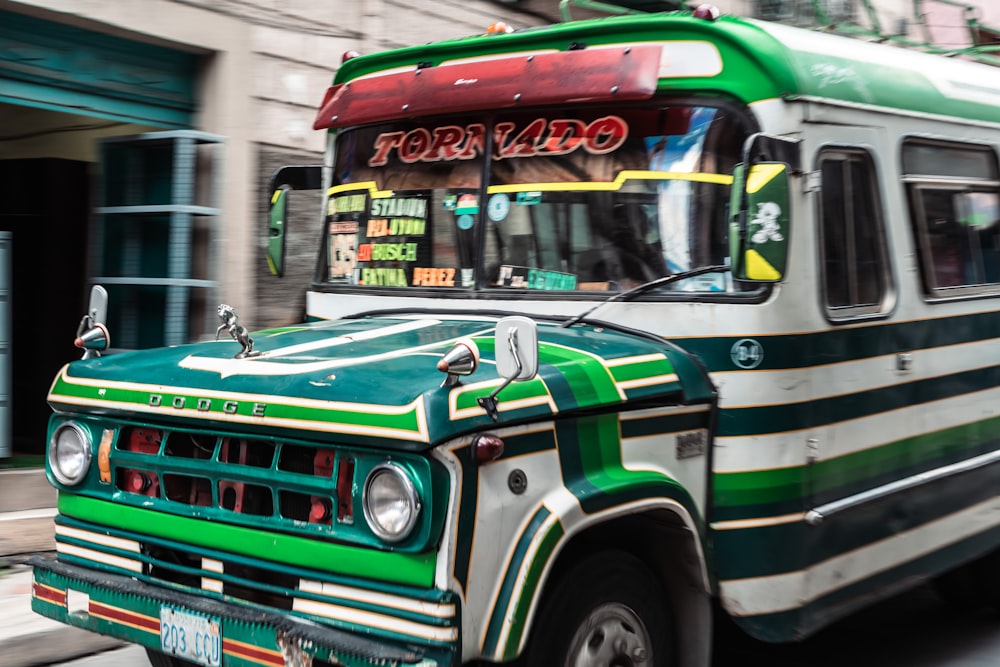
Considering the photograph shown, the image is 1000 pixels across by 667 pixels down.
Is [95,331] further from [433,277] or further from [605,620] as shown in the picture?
[605,620]

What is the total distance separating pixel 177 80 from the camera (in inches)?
325

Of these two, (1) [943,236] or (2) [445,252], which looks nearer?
(2) [445,252]

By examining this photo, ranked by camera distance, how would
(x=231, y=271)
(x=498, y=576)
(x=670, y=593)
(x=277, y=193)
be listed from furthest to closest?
(x=231, y=271) < (x=277, y=193) < (x=670, y=593) < (x=498, y=576)

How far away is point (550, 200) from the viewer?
447 cm

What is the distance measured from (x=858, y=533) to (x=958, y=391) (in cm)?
94

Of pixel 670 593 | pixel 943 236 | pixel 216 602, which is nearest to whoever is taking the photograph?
pixel 216 602

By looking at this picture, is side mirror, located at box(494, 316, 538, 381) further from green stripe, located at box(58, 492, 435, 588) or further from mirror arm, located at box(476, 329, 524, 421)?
green stripe, located at box(58, 492, 435, 588)

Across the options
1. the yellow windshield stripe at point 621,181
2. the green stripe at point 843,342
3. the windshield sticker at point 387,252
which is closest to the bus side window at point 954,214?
the green stripe at point 843,342

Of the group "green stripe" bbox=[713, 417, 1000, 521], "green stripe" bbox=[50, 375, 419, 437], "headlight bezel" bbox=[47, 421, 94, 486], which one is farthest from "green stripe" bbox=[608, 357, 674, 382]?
"headlight bezel" bbox=[47, 421, 94, 486]

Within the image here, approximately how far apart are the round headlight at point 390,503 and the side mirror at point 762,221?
1338 millimetres

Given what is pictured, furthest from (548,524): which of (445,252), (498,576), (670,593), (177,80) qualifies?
(177,80)

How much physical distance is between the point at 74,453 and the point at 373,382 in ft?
Answer: 4.15

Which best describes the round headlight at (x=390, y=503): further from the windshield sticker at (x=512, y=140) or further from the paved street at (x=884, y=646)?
the paved street at (x=884, y=646)

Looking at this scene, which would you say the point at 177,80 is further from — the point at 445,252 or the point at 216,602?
the point at 216,602
